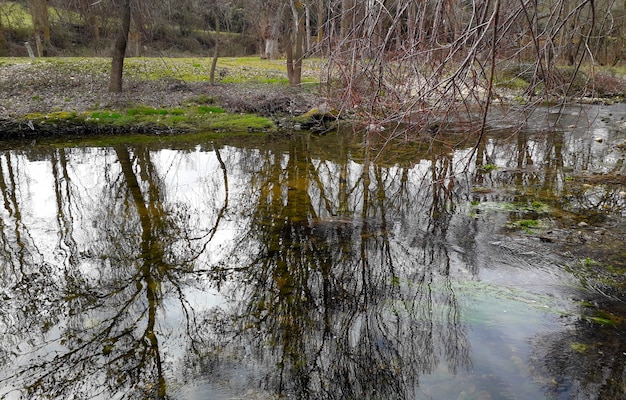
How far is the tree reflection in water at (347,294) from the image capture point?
412 cm

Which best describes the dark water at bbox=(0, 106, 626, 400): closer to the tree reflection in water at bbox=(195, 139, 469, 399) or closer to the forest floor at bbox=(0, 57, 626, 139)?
the tree reflection in water at bbox=(195, 139, 469, 399)

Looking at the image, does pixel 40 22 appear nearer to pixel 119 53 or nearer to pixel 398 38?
pixel 119 53

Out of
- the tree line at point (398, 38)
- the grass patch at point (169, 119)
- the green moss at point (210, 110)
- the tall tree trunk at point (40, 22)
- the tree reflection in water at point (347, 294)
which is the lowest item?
the tree reflection in water at point (347, 294)

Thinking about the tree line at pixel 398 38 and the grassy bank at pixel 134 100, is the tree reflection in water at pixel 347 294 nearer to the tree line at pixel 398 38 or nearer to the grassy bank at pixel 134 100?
the tree line at pixel 398 38

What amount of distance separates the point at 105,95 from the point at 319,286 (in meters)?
13.5

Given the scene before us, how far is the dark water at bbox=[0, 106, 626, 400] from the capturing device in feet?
13.2

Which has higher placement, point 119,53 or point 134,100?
point 119,53

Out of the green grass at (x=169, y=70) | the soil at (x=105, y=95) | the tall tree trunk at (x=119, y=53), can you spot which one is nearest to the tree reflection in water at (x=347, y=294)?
the soil at (x=105, y=95)

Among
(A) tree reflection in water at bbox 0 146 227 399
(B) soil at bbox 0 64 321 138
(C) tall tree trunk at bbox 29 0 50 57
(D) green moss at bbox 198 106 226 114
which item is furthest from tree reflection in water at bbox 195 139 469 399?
(C) tall tree trunk at bbox 29 0 50 57

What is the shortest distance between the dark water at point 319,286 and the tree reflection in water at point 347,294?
0.02 meters

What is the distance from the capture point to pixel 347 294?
5281 millimetres

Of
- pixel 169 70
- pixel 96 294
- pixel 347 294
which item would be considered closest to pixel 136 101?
pixel 169 70

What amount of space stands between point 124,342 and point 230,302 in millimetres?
1104

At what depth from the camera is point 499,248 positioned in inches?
242
